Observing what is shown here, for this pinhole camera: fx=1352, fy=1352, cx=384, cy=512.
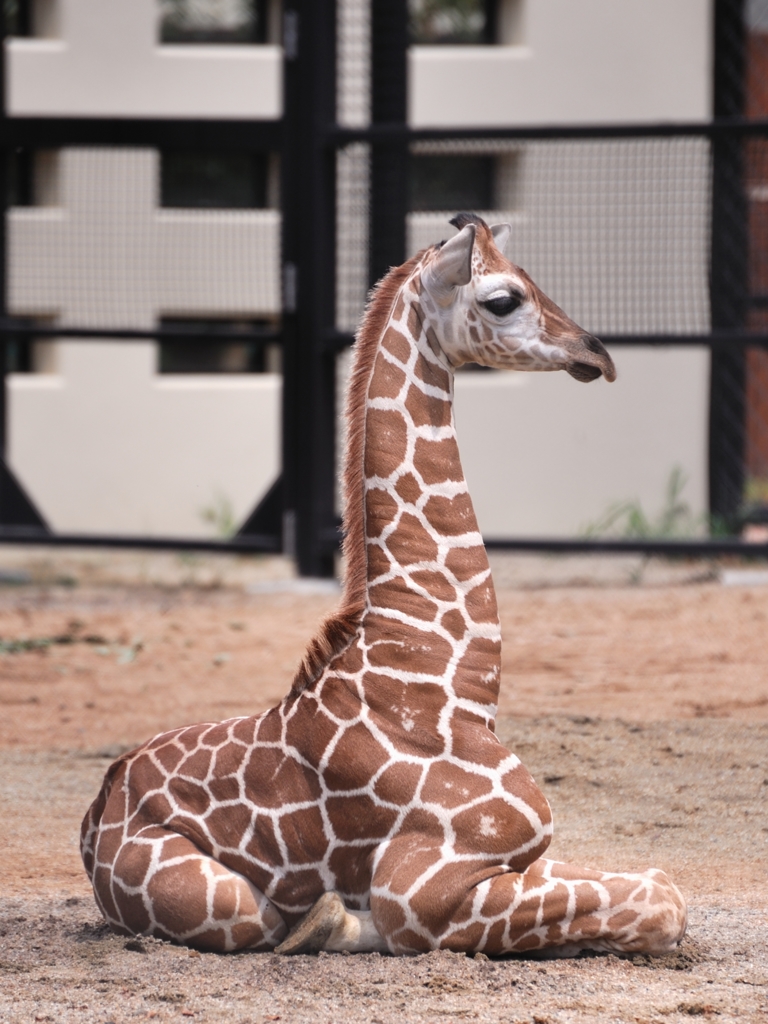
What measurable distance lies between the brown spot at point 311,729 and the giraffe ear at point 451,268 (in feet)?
3.14

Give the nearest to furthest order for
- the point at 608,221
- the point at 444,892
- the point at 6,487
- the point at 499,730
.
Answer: the point at 444,892 < the point at 499,730 < the point at 608,221 < the point at 6,487

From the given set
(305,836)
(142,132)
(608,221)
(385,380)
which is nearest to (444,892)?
(305,836)

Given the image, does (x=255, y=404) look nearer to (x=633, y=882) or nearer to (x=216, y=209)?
(x=216, y=209)

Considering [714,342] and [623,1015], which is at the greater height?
[714,342]

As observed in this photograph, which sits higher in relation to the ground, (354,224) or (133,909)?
(354,224)

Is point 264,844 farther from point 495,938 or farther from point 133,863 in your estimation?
point 495,938

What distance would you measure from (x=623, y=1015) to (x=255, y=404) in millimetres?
7812

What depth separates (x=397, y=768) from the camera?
284 centimetres

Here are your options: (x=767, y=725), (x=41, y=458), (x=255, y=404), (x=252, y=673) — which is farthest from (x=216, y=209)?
(x=767, y=725)

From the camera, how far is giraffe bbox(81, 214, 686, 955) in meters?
2.80

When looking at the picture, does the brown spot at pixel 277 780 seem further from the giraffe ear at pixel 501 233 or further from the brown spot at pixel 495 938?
the giraffe ear at pixel 501 233

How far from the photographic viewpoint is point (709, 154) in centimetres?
757

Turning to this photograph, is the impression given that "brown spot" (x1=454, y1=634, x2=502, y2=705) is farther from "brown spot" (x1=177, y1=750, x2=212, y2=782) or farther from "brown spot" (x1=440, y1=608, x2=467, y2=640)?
"brown spot" (x1=177, y1=750, x2=212, y2=782)

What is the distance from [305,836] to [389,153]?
566cm
